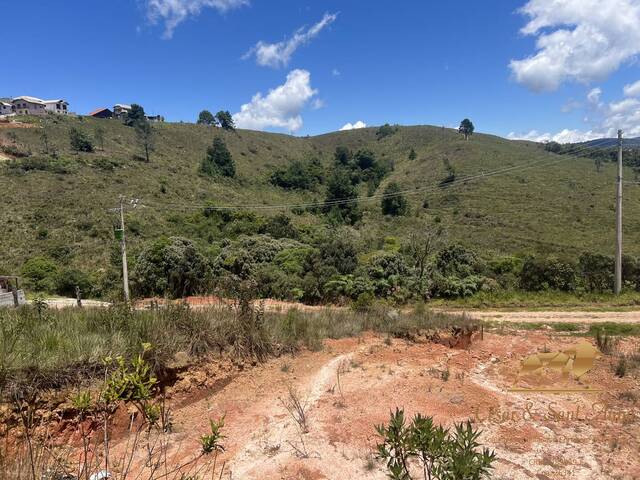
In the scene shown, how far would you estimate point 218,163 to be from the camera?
2297 inches

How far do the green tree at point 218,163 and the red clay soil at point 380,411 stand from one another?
167 feet

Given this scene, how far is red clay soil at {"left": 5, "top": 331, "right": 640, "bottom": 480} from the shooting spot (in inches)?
173

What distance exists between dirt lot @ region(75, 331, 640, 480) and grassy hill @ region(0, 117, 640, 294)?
23118 mm

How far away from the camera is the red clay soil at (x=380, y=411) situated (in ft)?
14.4

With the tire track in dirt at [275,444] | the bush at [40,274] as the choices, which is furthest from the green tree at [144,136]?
the tire track in dirt at [275,444]

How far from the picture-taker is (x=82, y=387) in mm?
4852

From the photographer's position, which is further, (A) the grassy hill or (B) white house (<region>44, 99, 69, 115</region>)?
(B) white house (<region>44, 99, 69, 115</region>)

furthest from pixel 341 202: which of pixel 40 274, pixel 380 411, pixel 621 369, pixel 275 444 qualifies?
pixel 275 444

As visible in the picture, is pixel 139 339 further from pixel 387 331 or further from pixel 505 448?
pixel 387 331

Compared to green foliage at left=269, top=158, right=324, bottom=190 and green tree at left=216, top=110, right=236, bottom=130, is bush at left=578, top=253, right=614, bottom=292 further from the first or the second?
green tree at left=216, top=110, right=236, bottom=130

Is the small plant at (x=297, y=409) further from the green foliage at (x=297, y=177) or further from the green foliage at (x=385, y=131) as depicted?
the green foliage at (x=385, y=131)

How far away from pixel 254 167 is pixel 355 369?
200ft

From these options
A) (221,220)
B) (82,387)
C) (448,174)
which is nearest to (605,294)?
(82,387)

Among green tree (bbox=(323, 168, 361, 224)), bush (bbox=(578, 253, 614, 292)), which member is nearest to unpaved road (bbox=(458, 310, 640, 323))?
bush (bbox=(578, 253, 614, 292))
